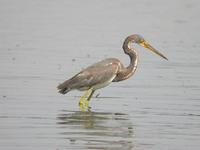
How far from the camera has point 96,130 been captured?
46.1 ft

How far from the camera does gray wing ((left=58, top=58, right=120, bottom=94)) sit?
16562 mm

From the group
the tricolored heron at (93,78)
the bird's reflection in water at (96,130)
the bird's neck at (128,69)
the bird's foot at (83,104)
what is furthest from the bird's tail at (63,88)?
the bird's neck at (128,69)

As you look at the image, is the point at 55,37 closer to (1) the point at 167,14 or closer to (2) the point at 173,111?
(1) the point at 167,14

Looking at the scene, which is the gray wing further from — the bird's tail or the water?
the water

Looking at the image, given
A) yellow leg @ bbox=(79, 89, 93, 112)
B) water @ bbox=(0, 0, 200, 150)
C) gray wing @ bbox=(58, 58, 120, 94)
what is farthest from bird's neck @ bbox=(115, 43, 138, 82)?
yellow leg @ bbox=(79, 89, 93, 112)

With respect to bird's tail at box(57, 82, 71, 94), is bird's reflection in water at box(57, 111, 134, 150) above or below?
above

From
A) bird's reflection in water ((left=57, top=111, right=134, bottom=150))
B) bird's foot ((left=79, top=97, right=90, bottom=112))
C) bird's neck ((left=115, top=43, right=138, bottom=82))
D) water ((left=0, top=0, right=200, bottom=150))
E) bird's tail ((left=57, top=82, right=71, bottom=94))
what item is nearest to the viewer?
bird's reflection in water ((left=57, top=111, right=134, bottom=150))

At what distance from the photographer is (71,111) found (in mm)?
15758

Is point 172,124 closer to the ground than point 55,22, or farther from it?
farther from it

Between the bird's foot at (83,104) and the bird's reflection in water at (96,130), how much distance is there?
0.26 meters

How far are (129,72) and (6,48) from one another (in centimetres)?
628

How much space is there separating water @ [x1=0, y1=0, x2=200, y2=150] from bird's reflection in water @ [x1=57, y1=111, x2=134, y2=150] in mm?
15

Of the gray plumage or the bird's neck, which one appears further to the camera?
the bird's neck

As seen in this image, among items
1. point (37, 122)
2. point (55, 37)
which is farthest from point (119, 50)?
point (37, 122)
